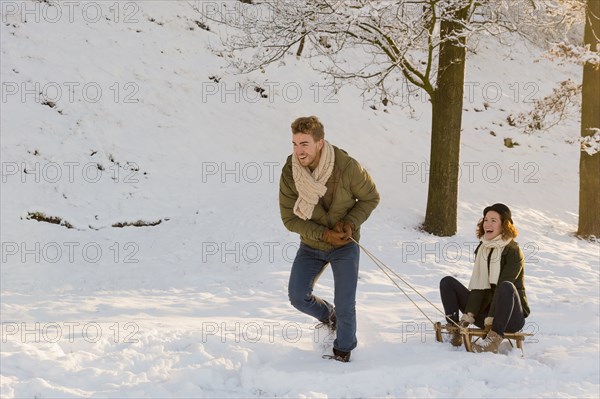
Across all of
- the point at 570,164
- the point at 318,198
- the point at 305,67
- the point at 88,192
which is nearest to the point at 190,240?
the point at 88,192

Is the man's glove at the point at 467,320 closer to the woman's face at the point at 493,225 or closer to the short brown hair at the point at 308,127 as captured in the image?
the woman's face at the point at 493,225

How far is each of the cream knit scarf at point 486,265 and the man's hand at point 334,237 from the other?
5.21ft

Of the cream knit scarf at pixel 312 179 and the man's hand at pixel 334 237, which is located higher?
the cream knit scarf at pixel 312 179

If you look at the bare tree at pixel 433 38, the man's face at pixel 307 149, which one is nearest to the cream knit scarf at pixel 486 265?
the man's face at pixel 307 149

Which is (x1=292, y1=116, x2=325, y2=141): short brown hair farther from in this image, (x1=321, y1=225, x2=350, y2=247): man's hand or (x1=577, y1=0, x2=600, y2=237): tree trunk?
(x1=577, y1=0, x2=600, y2=237): tree trunk

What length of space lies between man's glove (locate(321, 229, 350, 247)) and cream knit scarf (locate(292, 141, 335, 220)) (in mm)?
248

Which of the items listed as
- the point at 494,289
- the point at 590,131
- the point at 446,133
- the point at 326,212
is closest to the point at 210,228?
the point at 446,133

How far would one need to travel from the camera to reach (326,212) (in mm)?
5586

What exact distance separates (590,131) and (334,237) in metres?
8.81

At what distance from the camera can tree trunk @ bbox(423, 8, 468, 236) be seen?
11.6 meters

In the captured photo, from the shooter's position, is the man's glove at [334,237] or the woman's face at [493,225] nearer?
the man's glove at [334,237]

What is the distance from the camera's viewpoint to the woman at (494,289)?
5.87 m

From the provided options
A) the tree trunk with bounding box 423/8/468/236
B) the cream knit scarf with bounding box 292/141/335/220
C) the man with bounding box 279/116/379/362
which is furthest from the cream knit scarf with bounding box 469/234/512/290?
the tree trunk with bounding box 423/8/468/236

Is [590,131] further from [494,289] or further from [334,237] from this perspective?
[334,237]
